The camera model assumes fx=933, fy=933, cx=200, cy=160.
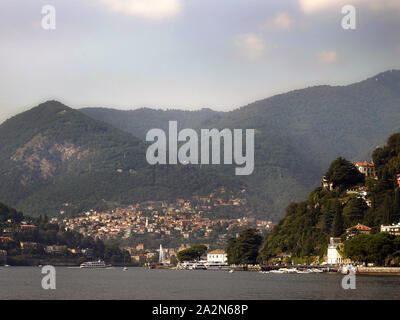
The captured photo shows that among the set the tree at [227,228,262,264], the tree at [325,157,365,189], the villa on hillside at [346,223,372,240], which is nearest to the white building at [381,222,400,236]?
the villa on hillside at [346,223,372,240]

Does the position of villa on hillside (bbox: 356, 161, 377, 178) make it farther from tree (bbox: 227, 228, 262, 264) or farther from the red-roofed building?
tree (bbox: 227, 228, 262, 264)

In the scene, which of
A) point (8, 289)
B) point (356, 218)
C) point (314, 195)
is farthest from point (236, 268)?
point (8, 289)

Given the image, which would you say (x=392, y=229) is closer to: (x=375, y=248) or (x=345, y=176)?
(x=375, y=248)

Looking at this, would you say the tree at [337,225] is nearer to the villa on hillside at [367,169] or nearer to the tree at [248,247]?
the villa on hillside at [367,169]

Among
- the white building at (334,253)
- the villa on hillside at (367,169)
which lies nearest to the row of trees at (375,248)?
the white building at (334,253)

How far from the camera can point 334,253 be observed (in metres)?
151

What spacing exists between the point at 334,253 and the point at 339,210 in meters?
9.86

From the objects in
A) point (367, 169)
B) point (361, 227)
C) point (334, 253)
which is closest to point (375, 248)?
point (361, 227)

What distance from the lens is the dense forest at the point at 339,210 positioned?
15425 centimetres
